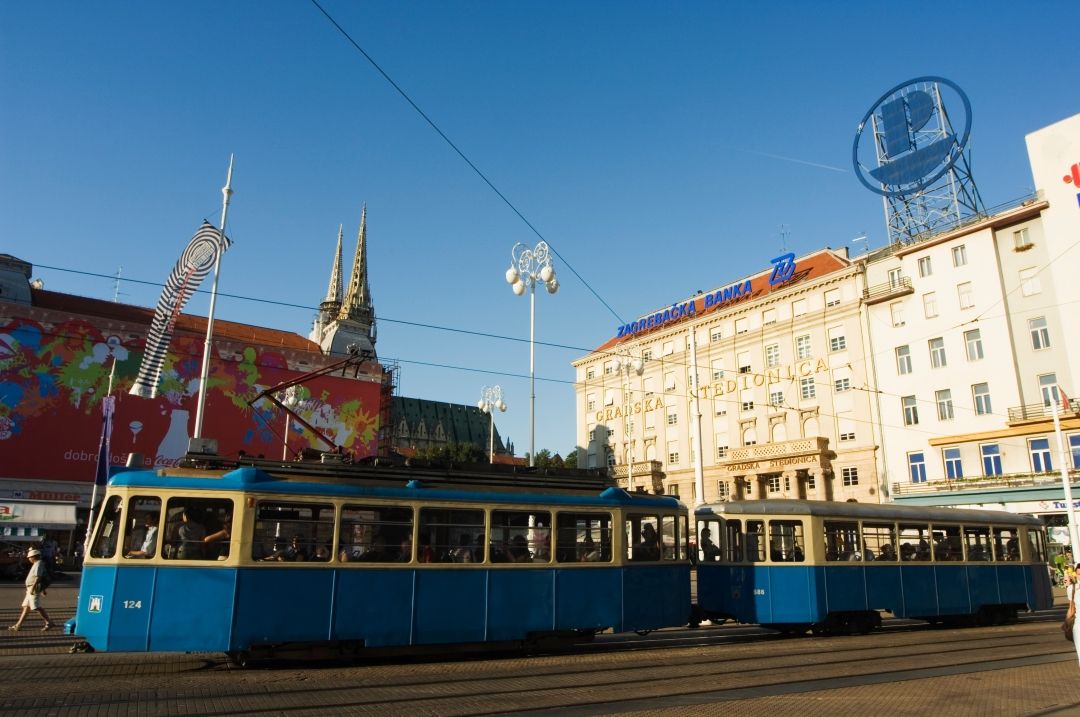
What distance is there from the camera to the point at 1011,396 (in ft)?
130

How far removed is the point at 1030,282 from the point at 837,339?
13.0 metres

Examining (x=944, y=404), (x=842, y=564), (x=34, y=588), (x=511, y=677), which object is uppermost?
(x=944, y=404)

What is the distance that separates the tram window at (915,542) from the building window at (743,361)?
3885 cm

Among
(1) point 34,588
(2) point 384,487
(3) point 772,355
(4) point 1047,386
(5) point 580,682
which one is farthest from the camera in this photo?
(3) point 772,355

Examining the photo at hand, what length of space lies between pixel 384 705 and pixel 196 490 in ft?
14.9

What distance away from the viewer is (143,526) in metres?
10.8

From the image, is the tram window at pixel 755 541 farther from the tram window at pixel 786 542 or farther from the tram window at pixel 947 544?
the tram window at pixel 947 544

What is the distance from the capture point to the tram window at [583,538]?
13.4m

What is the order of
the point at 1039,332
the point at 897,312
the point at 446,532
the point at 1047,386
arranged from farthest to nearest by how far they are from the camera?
the point at 897,312 < the point at 1039,332 < the point at 1047,386 < the point at 446,532

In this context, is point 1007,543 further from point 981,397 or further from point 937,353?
point 937,353

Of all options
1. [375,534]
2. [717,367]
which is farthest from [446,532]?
[717,367]

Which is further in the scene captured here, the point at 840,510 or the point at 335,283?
the point at 335,283

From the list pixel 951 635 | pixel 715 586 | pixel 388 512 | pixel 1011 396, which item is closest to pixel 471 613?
pixel 388 512

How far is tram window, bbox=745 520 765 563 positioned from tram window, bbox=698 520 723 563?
622 mm
